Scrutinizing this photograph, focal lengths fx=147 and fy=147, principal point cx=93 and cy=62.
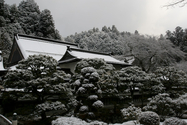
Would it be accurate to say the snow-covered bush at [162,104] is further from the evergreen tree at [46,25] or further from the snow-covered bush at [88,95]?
the evergreen tree at [46,25]

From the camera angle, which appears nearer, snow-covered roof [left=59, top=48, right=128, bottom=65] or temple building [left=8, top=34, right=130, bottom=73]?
temple building [left=8, top=34, right=130, bottom=73]

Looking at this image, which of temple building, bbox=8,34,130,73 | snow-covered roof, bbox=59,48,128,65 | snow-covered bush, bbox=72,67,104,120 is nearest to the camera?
snow-covered bush, bbox=72,67,104,120

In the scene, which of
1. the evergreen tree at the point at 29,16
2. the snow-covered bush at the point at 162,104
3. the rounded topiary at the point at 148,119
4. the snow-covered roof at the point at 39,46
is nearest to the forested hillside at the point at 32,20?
the evergreen tree at the point at 29,16

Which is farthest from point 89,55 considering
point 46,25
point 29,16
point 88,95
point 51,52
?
point 29,16

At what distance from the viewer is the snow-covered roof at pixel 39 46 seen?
18.1 m

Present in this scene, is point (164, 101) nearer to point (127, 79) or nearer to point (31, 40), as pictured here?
point (127, 79)

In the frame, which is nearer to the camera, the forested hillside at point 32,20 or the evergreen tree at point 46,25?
the forested hillside at point 32,20

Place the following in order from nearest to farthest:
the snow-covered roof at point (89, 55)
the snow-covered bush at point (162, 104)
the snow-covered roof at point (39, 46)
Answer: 1. the snow-covered bush at point (162, 104)
2. the snow-covered roof at point (89, 55)
3. the snow-covered roof at point (39, 46)

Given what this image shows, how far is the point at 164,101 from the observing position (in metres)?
9.22

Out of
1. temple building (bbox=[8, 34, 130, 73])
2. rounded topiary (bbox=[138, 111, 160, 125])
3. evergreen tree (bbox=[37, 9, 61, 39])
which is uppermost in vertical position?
evergreen tree (bbox=[37, 9, 61, 39])

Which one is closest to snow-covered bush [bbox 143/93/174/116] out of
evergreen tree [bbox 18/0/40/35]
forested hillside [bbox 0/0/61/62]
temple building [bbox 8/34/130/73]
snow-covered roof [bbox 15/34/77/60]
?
temple building [bbox 8/34/130/73]

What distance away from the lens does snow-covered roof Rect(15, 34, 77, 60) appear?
59.4 ft

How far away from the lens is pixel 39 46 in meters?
20.3

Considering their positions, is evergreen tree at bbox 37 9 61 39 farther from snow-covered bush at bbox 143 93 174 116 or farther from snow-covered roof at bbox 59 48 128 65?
snow-covered bush at bbox 143 93 174 116
